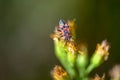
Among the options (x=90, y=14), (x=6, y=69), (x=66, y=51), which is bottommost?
(x=66, y=51)

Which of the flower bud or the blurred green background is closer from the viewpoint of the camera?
the flower bud

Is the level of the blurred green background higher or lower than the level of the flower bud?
higher

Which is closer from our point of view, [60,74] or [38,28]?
[60,74]

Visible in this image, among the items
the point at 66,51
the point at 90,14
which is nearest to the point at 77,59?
the point at 66,51

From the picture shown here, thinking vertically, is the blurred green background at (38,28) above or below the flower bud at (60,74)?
above

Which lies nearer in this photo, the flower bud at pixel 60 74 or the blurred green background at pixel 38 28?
the flower bud at pixel 60 74

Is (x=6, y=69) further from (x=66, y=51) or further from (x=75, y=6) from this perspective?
(x=66, y=51)

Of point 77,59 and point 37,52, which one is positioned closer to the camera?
point 77,59

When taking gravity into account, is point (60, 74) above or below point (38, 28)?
below
